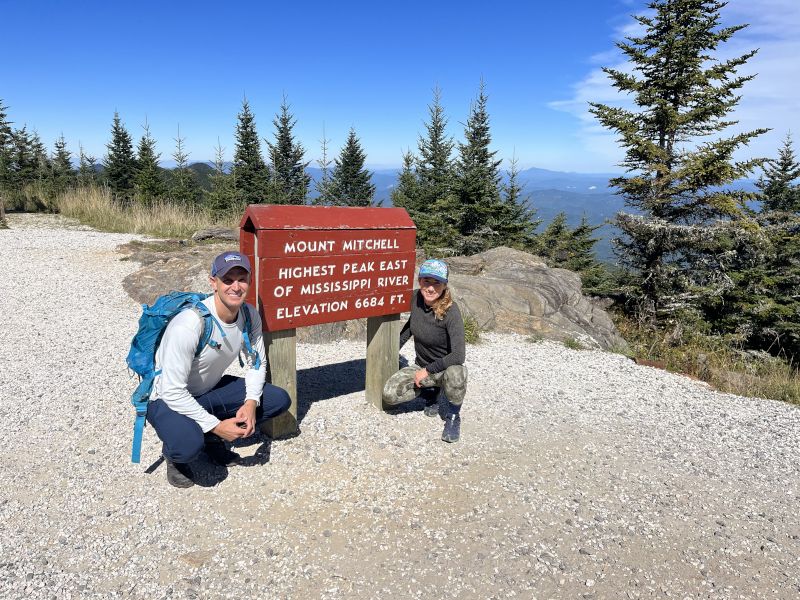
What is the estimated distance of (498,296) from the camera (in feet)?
29.9

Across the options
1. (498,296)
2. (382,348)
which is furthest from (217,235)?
(382,348)

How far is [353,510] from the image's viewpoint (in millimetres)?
3416

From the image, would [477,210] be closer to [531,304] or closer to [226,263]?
[531,304]

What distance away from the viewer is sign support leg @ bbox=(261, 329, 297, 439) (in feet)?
13.9

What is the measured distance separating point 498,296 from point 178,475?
6725 millimetres

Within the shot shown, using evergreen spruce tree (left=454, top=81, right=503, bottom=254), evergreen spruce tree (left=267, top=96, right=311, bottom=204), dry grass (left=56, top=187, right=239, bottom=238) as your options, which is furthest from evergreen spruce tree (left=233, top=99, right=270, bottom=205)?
evergreen spruce tree (left=454, top=81, right=503, bottom=254)

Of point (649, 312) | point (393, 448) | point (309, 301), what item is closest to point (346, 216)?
point (309, 301)

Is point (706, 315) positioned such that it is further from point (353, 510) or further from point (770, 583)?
point (353, 510)

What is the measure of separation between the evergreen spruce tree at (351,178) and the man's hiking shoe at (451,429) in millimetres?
29149

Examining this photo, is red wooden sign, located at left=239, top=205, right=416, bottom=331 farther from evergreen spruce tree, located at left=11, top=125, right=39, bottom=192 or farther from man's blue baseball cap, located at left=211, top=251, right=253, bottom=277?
evergreen spruce tree, located at left=11, top=125, right=39, bottom=192

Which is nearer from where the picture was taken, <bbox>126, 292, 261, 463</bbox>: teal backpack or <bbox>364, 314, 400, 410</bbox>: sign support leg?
<bbox>126, 292, 261, 463</bbox>: teal backpack

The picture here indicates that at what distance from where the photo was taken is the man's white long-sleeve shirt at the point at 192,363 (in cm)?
320

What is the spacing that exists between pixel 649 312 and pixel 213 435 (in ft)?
41.3

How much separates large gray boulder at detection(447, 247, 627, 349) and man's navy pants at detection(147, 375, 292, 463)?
5019mm
